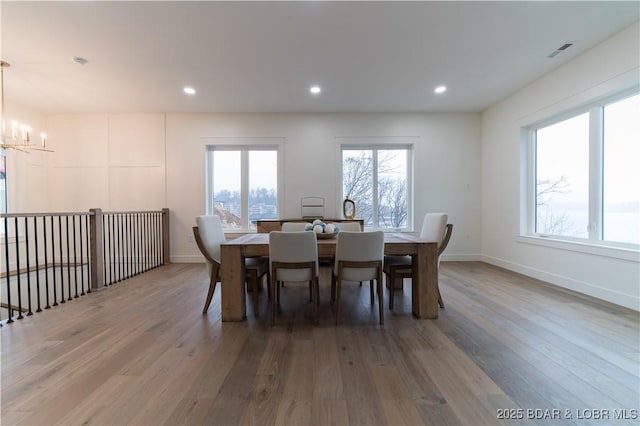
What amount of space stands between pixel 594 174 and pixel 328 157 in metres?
3.67

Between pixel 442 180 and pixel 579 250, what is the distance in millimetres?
2309

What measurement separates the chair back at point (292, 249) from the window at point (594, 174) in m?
3.32

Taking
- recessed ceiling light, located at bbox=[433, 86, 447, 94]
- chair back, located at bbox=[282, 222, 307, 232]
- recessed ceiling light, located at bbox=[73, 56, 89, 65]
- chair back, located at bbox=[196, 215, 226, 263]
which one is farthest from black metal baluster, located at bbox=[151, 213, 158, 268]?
recessed ceiling light, located at bbox=[433, 86, 447, 94]

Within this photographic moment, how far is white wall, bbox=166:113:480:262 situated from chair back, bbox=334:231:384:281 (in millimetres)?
2676

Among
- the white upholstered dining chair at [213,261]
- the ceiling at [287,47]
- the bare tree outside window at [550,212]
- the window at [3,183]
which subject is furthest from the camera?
the window at [3,183]

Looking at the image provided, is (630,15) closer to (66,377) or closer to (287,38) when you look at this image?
(287,38)

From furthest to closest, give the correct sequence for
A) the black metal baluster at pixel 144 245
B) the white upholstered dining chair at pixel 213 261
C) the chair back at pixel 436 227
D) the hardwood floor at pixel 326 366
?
the black metal baluster at pixel 144 245, the chair back at pixel 436 227, the white upholstered dining chair at pixel 213 261, the hardwood floor at pixel 326 366

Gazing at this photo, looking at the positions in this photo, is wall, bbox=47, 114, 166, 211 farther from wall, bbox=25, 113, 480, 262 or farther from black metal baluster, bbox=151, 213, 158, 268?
black metal baluster, bbox=151, 213, 158, 268

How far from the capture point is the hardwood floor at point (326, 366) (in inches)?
49.6

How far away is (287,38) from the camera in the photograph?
2.68 m

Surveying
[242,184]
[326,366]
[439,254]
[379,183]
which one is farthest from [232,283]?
[379,183]

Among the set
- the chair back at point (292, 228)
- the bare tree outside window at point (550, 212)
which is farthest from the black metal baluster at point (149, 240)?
the bare tree outside window at point (550, 212)

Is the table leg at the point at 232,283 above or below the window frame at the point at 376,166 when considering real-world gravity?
below

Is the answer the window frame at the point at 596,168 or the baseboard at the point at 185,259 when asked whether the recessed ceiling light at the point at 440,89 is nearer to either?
the window frame at the point at 596,168
